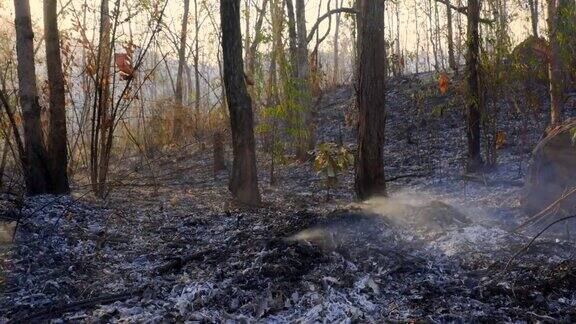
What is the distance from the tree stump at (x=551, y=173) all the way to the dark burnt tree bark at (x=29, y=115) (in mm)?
6238

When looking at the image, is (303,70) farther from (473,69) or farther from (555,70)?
(555,70)

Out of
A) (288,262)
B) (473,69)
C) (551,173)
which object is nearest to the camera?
(288,262)

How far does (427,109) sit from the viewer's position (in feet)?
50.1

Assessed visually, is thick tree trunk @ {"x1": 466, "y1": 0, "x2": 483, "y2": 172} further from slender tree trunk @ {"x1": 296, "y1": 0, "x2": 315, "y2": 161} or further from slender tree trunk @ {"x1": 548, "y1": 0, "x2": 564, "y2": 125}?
slender tree trunk @ {"x1": 296, "y1": 0, "x2": 315, "y2": 161}

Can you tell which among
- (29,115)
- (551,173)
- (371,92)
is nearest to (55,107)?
(29,115)

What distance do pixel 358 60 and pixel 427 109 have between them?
9.48 metres

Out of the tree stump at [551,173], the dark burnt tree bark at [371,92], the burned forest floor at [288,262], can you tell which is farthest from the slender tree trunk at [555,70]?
the dark burnt tree bark at [371,92]

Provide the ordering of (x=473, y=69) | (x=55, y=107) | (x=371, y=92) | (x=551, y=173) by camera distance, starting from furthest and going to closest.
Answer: (x=473, y=69) < (x=55, y=107) < (x=371, y=92) < (x=551, y=173)

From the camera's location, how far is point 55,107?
7.60 meters

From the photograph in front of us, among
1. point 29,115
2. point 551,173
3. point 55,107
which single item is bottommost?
point 551,173

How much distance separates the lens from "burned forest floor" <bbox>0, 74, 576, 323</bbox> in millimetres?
3719

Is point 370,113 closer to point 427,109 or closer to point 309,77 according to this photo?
point 309,77

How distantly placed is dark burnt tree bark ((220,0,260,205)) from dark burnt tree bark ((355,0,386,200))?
5.06ft

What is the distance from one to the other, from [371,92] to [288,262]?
2589 millimetres
